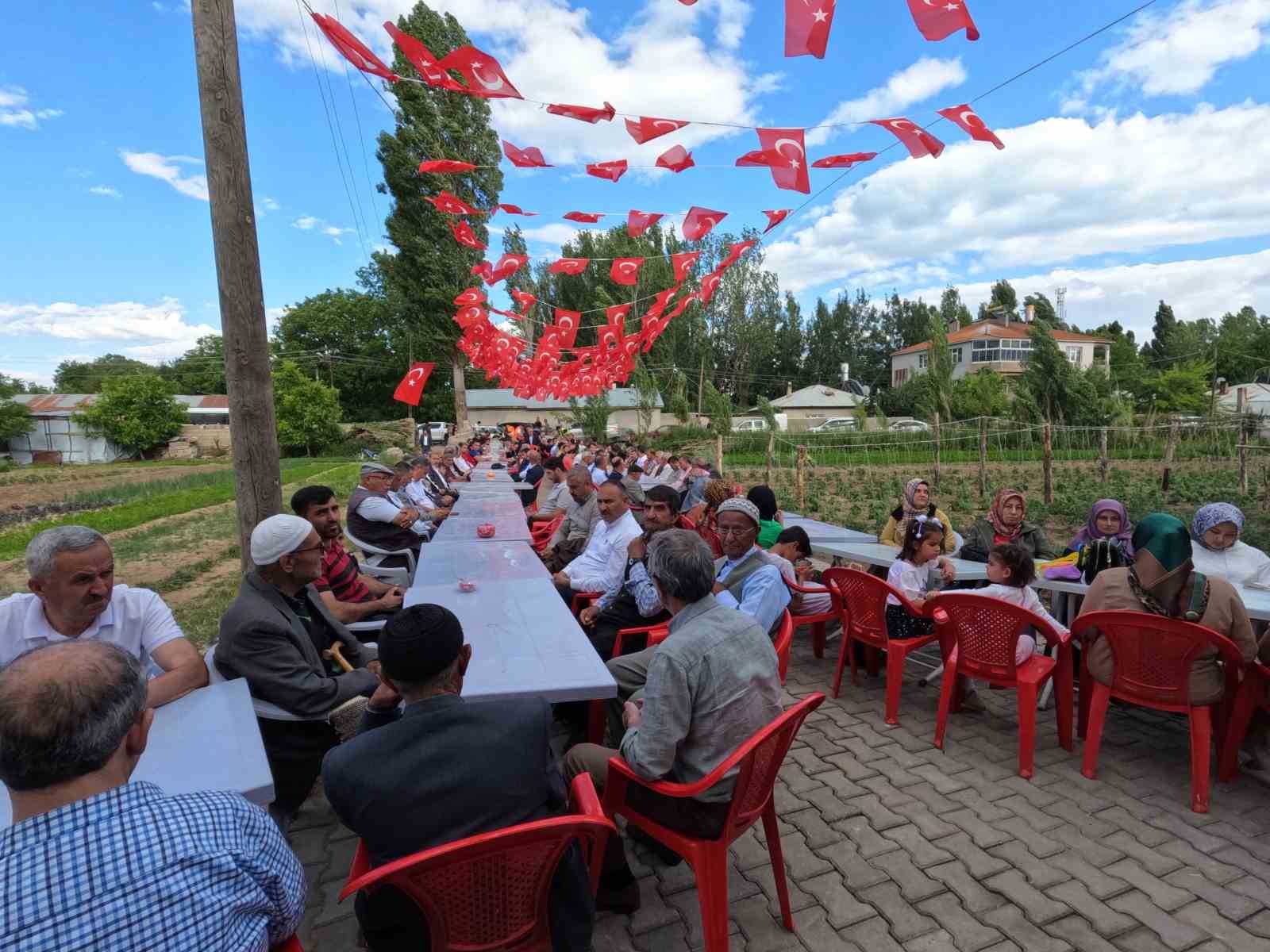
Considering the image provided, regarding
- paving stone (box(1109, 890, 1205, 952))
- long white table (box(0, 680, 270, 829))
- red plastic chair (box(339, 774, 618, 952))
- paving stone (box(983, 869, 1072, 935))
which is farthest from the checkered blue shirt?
paving stone (box(1109, 890, 1205, 952))

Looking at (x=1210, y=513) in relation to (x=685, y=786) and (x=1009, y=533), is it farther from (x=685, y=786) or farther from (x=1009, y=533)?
(x=685, y=786)

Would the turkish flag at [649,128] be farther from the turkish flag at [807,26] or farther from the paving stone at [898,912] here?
the paving stone at [898,912]

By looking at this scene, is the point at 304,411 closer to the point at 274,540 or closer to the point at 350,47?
the point at 350,47

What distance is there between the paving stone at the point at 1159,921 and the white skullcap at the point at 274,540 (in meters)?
3.20

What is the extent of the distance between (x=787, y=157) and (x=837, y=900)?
16.1ft

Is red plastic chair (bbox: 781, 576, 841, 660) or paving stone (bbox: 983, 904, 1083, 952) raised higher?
red plastic chair (bbox: 781, 576, 841, 660)

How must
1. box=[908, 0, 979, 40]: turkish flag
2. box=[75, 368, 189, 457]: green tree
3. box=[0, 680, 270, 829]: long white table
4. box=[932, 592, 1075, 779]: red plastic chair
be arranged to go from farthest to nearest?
1. box=[75, 368, 189, 457]: green tree
2. box=[908, 0, 979, 40]: turkish flag
3. box=[932, 592, 1075, 779]: red plastic chair
4. box=[0, 680, 270, 829]: long white table

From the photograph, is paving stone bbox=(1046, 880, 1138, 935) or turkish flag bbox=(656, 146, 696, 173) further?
turkish flag bbox=(656, 146, 696, 173)

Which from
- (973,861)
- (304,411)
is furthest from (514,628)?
(304,411)

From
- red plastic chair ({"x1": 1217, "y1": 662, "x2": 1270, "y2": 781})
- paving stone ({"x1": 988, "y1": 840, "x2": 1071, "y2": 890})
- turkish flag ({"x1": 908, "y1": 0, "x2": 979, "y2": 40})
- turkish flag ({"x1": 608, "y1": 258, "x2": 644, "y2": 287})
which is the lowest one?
paving stone ({"x1": 988, "y1": 840, "x2": 1071, "y2": 890})

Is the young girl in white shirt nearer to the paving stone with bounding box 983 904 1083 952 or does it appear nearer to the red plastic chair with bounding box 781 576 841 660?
the red plastic chair with bounding box 781 576 841 660

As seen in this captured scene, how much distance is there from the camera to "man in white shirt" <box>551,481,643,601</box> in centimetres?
431

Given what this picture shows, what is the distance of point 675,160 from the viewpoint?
5.83 m

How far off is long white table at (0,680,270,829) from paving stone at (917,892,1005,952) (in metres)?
2.14
